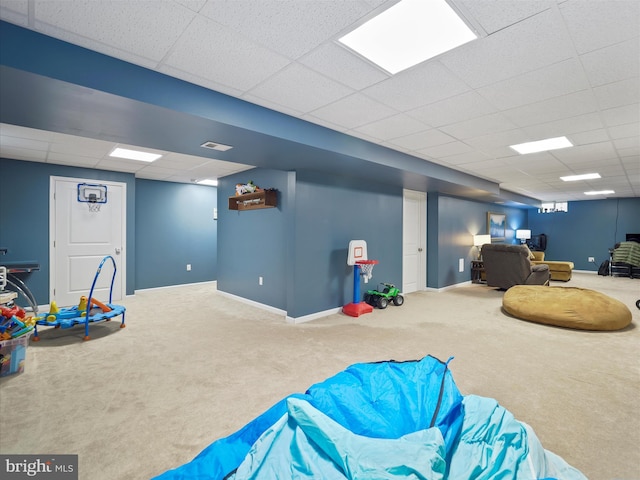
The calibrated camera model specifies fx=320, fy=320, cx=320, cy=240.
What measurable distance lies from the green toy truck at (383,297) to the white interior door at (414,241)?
3.66 feet

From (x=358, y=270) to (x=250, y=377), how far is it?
2.68 meters

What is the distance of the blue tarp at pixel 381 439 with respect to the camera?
1022 mm

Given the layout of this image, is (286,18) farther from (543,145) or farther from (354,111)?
(543,145)

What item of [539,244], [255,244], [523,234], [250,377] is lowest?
[250,377]

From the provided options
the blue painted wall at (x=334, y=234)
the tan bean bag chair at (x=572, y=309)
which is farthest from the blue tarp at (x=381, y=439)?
the tan bean bag chair at (x=572, y=309)

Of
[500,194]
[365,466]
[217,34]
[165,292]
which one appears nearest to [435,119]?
[217,34]

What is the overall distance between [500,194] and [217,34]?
Answer: 7698 millimetres

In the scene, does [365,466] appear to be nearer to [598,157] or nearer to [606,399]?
[606,399]

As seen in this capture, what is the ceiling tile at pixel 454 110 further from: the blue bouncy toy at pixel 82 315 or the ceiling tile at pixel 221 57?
the blue bouncy toy at pixel 82 315

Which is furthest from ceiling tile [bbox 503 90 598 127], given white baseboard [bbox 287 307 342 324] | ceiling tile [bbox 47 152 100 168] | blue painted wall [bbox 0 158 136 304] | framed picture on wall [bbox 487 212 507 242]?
blue painted wall [bbox 0 158 136 304]

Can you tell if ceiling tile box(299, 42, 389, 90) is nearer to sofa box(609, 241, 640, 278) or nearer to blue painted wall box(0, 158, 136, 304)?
blue painted wall box(0, 158, 136, 304)

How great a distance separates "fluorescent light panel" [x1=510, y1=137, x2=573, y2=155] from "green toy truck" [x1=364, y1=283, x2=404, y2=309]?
279cm

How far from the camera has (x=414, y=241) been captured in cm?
702

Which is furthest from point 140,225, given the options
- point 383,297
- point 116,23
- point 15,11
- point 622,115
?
point 622,115
